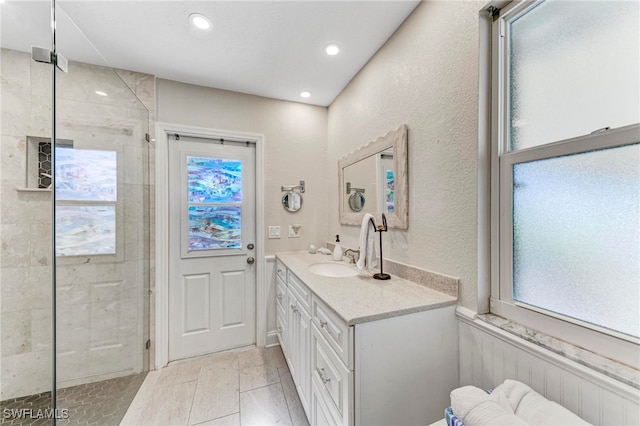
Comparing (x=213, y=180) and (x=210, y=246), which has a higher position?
(x=213, y=180)

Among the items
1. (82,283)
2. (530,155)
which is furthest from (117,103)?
(530,155)

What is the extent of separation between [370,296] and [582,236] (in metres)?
0.82

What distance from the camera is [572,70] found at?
2.69 feet

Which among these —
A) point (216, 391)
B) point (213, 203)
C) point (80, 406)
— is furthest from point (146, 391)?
point (213, 203)

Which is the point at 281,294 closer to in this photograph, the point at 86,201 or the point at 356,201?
the point at 356,201

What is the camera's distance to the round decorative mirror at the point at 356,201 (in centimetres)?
196

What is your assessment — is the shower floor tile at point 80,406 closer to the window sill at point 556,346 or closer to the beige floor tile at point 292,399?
the beige floor tile at point 292,399


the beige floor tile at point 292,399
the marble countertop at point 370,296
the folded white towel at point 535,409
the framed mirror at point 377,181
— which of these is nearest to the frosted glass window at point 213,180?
the framed mirror at point 377,181

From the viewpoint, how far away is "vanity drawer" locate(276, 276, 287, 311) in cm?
195

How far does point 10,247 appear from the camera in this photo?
153 cm

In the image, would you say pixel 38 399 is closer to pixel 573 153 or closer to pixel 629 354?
pixel 629 354

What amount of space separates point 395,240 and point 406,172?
0.45 metres

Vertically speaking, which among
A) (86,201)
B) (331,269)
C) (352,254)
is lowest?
(331,269)

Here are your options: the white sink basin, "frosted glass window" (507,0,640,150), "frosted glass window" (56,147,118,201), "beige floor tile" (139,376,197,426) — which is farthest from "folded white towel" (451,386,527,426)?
"frosted glass window" (56,147,118,201)
